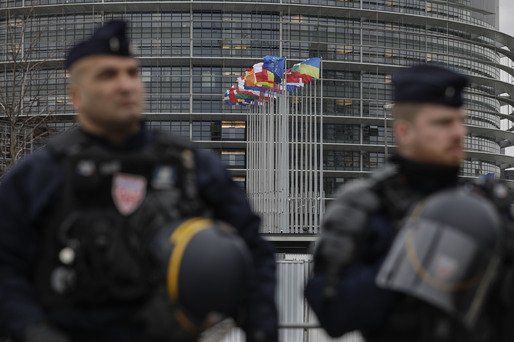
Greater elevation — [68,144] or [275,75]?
[275,75]

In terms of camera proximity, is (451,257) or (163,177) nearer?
(451,257)

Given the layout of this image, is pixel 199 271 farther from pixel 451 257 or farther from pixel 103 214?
pixel 451 257

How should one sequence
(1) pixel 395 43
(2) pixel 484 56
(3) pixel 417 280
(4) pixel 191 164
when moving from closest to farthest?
(3) pixel 417 280 < (4) pixel 191 164 < (1) pixel 395 43 < (2) pixel 484 56

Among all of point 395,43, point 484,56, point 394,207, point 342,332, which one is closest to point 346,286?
point 342,332

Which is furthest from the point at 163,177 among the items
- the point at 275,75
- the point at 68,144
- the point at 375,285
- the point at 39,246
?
the point at 275,75

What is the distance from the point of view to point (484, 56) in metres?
67.1

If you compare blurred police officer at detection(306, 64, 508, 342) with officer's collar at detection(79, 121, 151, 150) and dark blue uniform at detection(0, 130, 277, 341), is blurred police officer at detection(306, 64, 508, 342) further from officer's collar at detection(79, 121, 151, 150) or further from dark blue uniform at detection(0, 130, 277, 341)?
officer's collar at detection(79, 121, 151, 150)

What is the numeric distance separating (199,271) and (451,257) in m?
0.80

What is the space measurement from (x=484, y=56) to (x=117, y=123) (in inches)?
2742

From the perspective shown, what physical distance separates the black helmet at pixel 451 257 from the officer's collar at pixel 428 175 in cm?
21

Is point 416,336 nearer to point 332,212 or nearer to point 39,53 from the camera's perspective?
point 332,212

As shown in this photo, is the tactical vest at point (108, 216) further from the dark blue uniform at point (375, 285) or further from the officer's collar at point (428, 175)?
the officer's collar at point (428, 175)

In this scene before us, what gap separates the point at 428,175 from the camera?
2.44 m

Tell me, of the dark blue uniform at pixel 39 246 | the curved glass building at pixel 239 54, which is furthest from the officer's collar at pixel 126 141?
the curved glass building at pixel 239 54
